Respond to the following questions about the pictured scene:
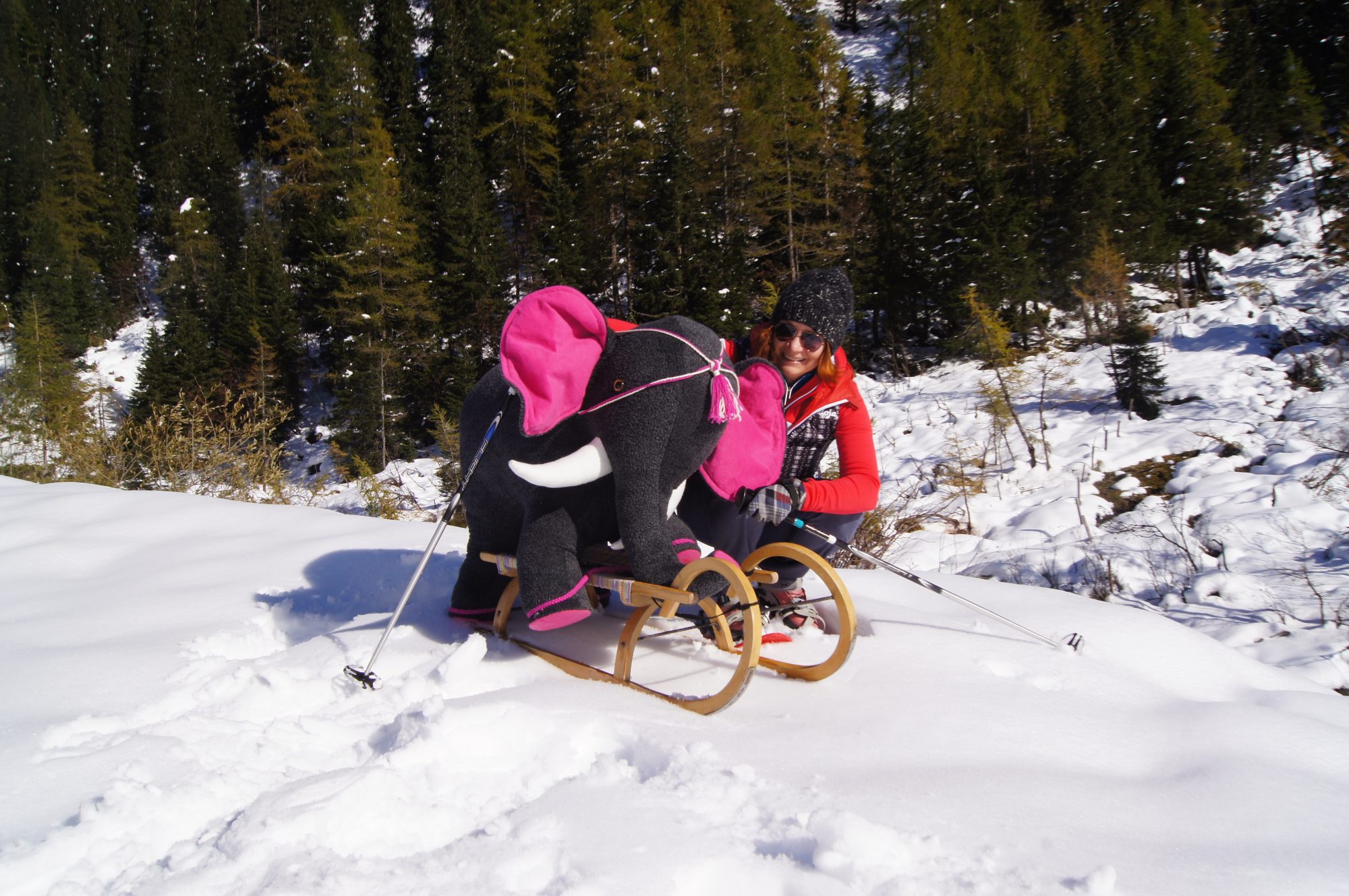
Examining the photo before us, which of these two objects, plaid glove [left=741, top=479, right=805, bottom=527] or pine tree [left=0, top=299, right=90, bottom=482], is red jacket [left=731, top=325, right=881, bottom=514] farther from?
pine tree [left=0, top=299, right=90, bottom=482]

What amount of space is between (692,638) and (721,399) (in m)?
0.83

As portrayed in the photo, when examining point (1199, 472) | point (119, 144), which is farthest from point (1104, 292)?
point (119, 144)

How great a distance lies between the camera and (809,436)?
2.61m

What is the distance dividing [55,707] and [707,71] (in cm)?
2056

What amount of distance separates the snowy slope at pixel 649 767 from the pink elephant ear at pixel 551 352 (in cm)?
70

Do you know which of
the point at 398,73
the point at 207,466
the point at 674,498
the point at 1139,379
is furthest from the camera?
the point at 398,73

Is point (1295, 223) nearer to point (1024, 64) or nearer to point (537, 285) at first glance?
point (1024, 64)

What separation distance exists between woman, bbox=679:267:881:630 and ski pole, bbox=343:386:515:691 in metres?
0.68

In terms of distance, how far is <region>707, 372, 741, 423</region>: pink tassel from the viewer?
2.05 metres

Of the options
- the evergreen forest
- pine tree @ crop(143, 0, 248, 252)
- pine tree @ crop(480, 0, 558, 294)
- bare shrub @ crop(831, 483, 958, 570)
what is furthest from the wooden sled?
pine tree @ crop(143, 0, 248, 252)

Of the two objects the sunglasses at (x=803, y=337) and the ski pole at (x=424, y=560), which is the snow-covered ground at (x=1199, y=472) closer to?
the sunglasses at (x=803, y=337)

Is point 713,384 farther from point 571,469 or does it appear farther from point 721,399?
point 571,469

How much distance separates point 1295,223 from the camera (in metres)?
17.7

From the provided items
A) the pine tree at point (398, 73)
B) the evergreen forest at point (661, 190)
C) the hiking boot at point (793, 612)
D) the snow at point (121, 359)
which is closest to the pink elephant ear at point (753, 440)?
the hiking boot at point (793, 612)
